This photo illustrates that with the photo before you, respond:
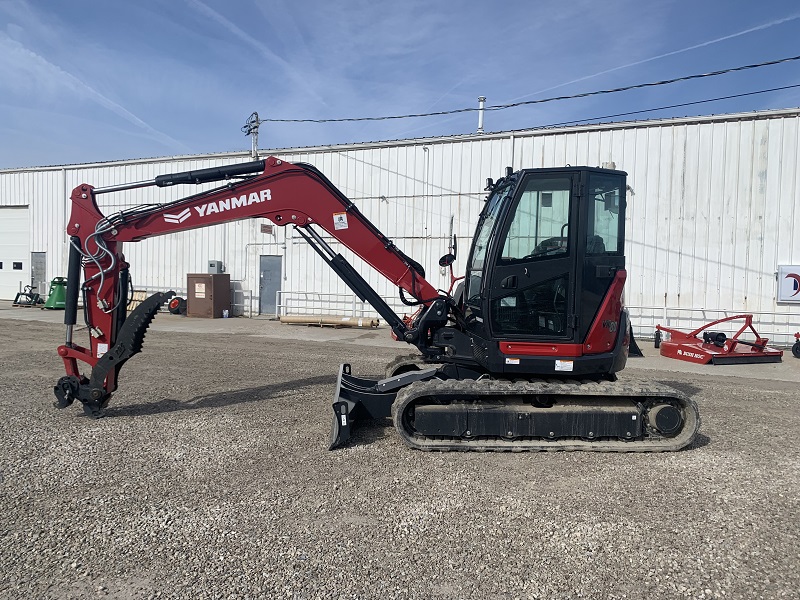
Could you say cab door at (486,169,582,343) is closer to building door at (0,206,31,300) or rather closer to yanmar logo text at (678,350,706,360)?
yanmar logo text at (678,350,706,360)

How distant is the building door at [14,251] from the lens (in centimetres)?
2377

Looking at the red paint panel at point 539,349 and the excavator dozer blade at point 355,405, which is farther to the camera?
the red paint panel at point 539,349

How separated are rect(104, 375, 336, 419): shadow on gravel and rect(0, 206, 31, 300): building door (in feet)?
68.5

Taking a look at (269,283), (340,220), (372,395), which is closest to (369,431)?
(372,395)

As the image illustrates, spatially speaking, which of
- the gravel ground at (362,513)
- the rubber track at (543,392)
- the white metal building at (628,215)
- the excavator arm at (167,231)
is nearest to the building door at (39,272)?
the white metal building at (628,215)

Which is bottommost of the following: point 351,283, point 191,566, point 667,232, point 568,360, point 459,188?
point 191,566

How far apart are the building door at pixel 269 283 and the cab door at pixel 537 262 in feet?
47.6

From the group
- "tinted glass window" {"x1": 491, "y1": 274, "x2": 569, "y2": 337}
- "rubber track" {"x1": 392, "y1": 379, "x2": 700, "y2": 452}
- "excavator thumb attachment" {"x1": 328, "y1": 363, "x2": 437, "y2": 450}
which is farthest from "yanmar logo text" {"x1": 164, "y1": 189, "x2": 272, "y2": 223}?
"tinted glass window" {"x1": 491, "y1": 274, "x2": 569, "y2": 337}

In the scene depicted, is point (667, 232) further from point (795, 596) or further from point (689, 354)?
point (795, 596)

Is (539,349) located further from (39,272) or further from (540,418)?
(39,272)

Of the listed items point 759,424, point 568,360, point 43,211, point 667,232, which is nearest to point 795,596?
point 568,360

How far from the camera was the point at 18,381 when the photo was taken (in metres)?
8.25

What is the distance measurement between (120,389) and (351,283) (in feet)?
12.9

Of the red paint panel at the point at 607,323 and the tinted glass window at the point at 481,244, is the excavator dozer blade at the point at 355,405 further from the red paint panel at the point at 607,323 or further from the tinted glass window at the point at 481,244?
the red paint panel at the point at 607,323
